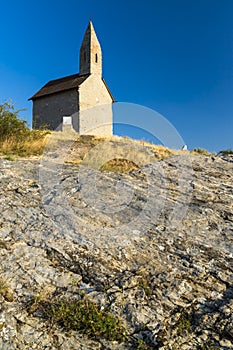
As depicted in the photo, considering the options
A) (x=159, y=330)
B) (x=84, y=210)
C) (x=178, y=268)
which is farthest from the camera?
(x=84, y=210)

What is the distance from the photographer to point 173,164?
34.4 ft

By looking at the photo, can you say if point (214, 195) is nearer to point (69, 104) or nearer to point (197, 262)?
point (197, 262)

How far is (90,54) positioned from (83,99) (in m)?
5.83

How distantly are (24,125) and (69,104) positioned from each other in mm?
21992

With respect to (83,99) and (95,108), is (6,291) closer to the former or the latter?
(83,99)

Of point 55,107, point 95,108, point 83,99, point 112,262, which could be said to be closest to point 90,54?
Answer: point 83,99

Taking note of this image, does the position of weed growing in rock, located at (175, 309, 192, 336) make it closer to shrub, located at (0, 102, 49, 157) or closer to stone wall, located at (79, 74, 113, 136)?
shrub, located at (0, 102, 49, 157)

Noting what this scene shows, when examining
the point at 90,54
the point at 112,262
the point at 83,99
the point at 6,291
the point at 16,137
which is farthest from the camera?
the point at 90,54

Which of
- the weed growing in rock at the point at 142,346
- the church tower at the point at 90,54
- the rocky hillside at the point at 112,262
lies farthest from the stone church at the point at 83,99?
the weed growing in rock at the point at 142,346

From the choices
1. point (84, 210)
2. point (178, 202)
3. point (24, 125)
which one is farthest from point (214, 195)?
point (24, 125)

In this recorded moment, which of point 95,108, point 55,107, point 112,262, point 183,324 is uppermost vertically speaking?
point 95,108

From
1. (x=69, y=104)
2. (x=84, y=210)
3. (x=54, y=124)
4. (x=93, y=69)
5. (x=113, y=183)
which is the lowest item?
(x=84, y=210)

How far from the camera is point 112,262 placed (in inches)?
209

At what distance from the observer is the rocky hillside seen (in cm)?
405
